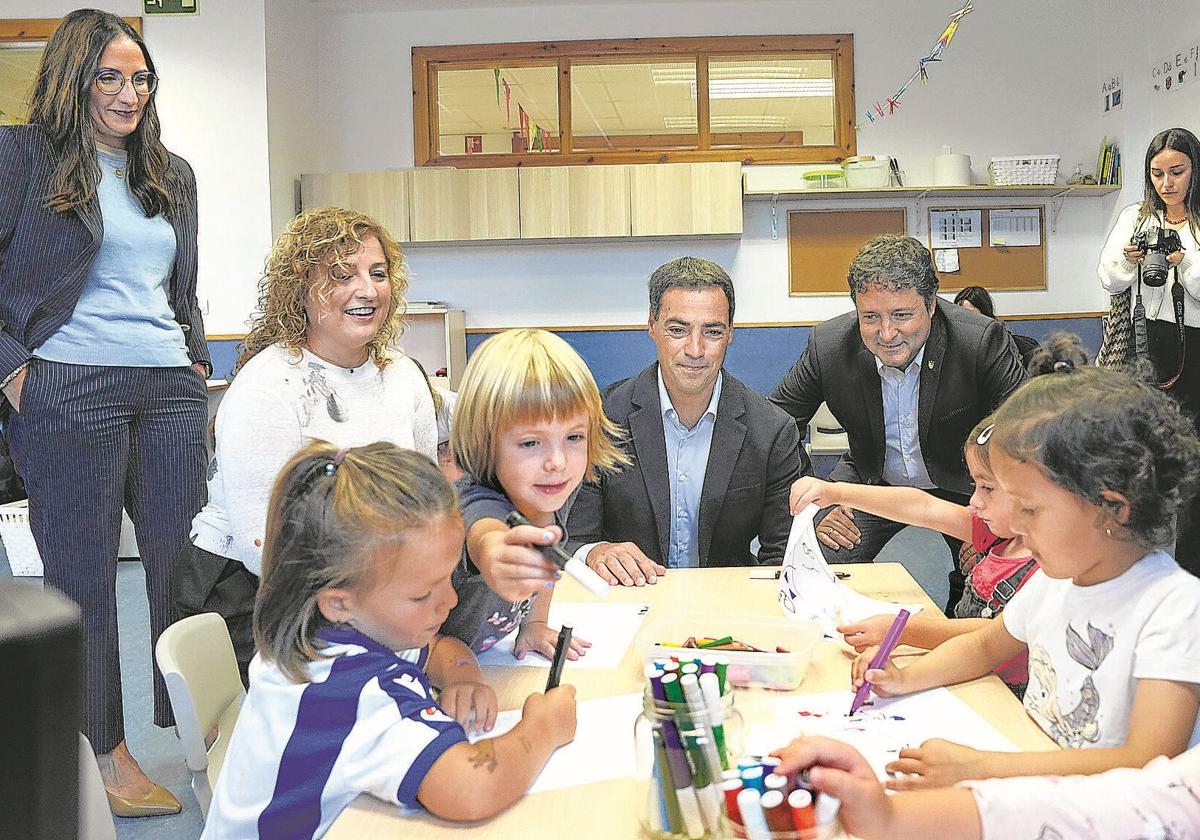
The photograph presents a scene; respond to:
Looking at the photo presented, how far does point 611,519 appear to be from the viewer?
7.88 ft

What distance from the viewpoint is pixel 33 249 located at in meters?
2.16

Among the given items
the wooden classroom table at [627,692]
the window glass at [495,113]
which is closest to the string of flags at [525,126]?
the window glass at [495,113]

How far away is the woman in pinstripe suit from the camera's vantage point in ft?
7.06

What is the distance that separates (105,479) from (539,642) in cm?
126

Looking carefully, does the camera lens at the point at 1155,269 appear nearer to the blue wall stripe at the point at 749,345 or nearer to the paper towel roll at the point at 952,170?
the paper towel roll at the point at 952,170

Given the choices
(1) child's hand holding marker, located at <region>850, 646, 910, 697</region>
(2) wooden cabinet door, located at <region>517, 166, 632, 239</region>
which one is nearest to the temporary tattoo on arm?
(1) child's hand holding marker, located at <region>850, 646, 910, 697</region>

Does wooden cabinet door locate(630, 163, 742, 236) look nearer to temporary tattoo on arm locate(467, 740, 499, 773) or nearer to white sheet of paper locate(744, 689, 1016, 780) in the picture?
white sheet of paper locate(744, 689, 1016, 780)

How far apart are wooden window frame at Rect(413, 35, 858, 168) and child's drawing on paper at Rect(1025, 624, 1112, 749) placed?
195 inches

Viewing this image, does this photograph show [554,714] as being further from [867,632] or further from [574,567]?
[867,632]

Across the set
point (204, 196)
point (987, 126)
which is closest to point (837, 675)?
point (204, 196)

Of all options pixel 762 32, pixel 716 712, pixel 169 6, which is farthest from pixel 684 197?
pixel 716 712

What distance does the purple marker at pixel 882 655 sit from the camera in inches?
Result: 49.1

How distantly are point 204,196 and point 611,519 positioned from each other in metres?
3.75

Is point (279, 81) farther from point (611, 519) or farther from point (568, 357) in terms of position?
point (568, 357)
